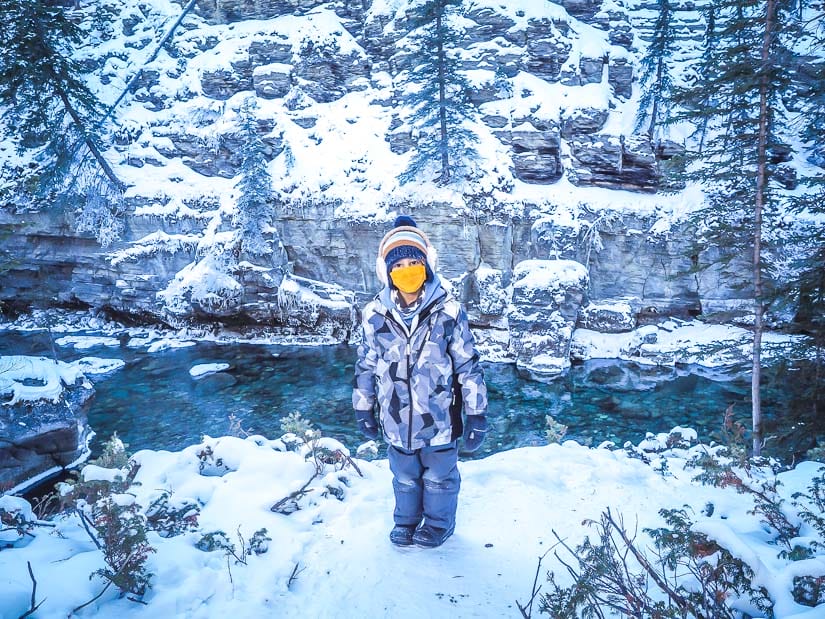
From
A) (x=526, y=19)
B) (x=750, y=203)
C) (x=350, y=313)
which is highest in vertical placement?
(x=526, y=19)

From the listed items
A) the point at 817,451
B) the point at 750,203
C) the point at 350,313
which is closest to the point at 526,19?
the point at 350,313

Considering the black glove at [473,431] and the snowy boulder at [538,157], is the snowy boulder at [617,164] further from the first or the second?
the black glove at [473,431]

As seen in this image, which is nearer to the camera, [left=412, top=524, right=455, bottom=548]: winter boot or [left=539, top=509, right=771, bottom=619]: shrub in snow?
[left=539, top=509, right=771, bottom=619]: shrub in snow

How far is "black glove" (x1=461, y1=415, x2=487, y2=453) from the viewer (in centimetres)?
317

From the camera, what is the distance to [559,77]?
19953mm

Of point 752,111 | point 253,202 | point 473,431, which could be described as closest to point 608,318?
point 752,111

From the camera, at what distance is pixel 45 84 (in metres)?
16.7

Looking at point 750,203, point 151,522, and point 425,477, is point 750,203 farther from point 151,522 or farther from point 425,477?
point 151,522

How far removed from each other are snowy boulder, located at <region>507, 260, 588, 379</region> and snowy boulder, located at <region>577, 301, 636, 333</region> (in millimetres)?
886

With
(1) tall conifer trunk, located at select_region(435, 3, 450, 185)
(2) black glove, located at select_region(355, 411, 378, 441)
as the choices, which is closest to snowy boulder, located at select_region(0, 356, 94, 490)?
(2) black glove, located at select_region(355, 411, 378, 441)

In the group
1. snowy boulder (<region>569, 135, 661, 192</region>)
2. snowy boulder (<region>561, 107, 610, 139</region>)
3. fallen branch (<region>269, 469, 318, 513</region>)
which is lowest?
fallen branch (<region>269, 469, 318, 513</region>)

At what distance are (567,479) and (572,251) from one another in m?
13.7

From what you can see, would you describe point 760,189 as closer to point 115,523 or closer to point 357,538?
point 357,538

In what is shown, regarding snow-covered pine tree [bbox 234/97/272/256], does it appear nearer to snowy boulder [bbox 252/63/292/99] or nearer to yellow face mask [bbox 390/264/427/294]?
snowy boulder [bbox 252/63/292/99]
